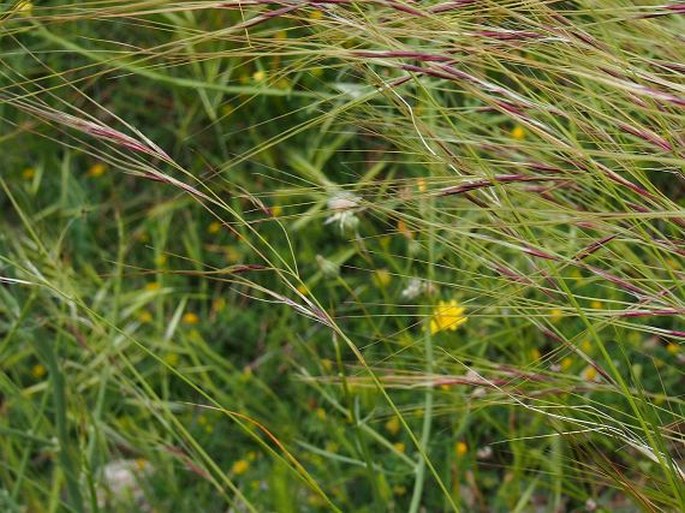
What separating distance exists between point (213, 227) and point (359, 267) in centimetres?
73

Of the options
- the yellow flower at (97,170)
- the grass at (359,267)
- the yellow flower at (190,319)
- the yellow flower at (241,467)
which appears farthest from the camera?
the yellow flower at (97,170)

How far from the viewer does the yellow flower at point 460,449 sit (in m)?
1.84

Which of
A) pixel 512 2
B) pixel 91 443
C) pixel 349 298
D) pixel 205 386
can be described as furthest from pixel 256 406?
pixel 512 2

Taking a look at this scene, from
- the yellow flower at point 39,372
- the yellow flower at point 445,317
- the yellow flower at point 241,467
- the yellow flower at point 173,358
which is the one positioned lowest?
the yellow flower at point 39,372

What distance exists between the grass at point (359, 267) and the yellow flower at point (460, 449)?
2 centimetres

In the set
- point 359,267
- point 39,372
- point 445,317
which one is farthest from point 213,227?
point 445,317

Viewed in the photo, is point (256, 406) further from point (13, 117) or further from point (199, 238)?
point (13, 117)

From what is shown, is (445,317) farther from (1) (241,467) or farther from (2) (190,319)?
(2) (190,319)

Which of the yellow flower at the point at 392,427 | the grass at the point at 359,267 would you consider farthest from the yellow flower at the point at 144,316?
the yellow flower at the point at 392,427

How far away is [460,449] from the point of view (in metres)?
1.92

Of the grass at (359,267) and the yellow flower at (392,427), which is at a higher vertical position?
the grass at (359,267)

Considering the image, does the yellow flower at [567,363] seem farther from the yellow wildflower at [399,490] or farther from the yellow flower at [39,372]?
the yellow flower at [39,372]

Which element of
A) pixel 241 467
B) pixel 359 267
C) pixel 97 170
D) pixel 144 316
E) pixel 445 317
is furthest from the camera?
pixel 97 170

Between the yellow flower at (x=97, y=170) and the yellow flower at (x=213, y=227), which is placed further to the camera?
the yellow flower at (x=97, y=170)
